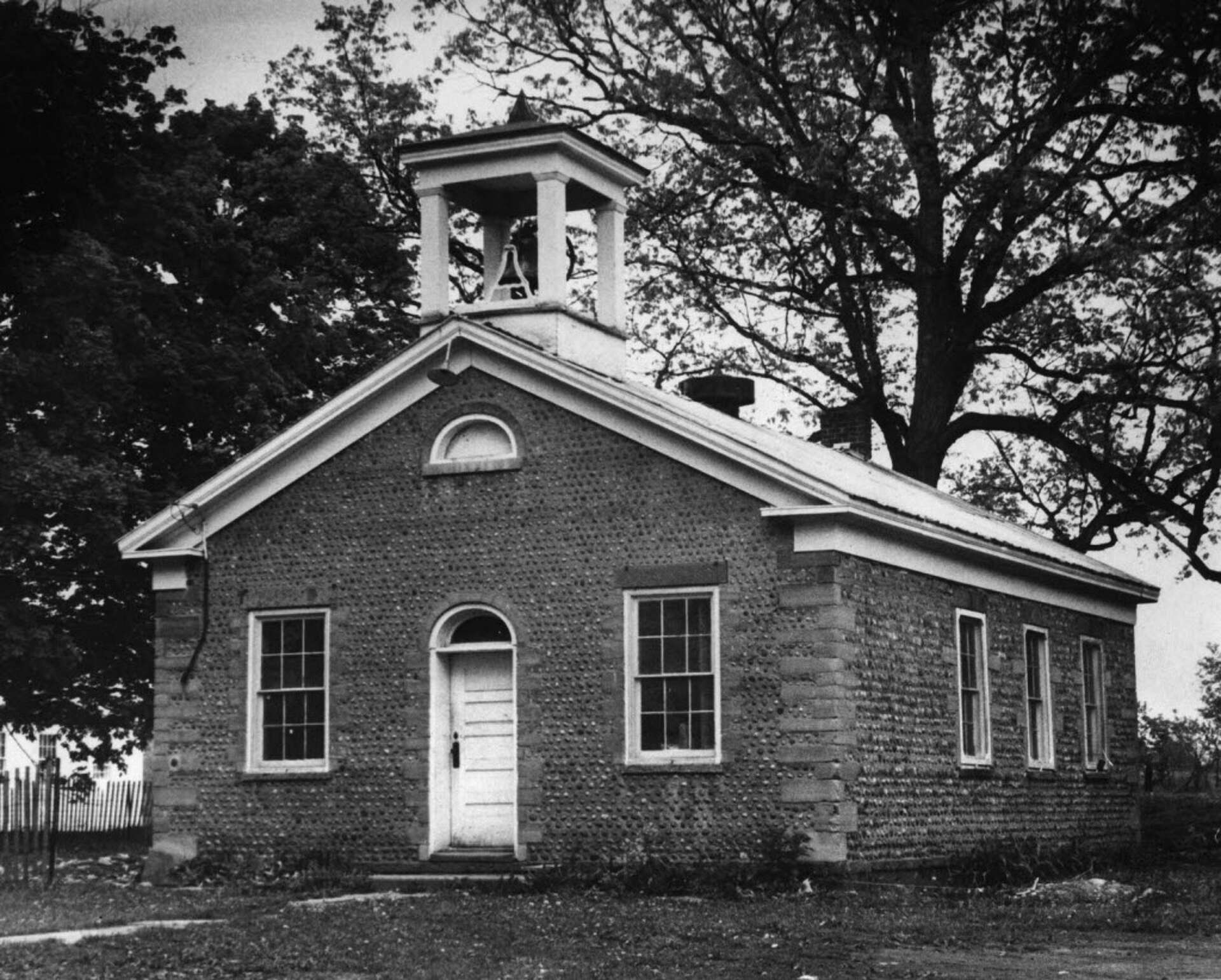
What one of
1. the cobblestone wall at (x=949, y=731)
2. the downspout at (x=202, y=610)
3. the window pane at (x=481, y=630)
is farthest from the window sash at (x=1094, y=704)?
the downspout at (x=202, y=610)

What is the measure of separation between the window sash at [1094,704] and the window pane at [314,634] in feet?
37.2

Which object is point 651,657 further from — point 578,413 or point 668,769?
point 578,413

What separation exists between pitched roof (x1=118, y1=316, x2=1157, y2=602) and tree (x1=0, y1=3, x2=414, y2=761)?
7.05 m

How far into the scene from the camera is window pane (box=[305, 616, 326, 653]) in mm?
24094

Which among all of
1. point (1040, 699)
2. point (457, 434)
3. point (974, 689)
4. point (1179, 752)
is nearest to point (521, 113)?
point (457, 434)

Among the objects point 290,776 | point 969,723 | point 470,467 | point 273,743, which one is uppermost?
point 470,467

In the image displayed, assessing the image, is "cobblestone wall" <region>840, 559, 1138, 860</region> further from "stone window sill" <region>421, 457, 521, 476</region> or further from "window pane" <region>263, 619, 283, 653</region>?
"window pane" <region>263, 619, 283, 653</region>

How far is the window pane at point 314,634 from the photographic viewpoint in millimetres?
24094

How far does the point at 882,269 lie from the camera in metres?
38.5

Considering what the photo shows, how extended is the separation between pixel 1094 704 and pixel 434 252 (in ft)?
39.7

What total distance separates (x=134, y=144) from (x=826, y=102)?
1208 centimetres

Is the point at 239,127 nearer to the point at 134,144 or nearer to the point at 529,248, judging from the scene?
the point at 134,144

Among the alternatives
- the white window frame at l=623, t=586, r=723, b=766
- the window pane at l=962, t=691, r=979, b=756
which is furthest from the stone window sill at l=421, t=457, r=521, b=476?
the window pane at l=962, t=691, r=979, b=756

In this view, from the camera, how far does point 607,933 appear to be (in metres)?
16.6
